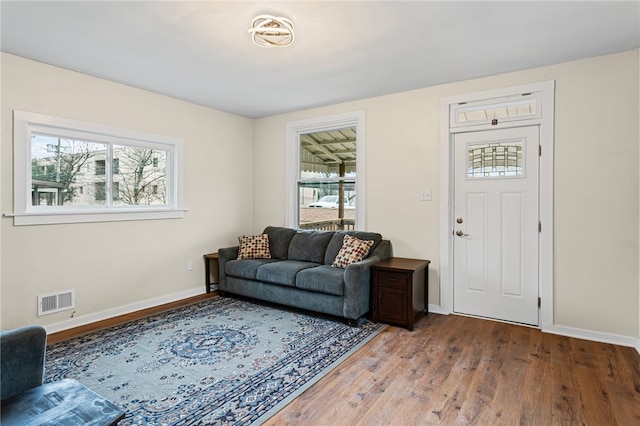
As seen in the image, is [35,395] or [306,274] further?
[306,274]

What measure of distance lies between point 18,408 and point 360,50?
304cm

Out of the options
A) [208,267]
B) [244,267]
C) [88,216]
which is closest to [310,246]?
[244,267]

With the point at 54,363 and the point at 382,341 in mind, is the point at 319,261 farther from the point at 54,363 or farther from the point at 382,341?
the point at 54,363

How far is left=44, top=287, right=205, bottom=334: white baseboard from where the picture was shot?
333cm

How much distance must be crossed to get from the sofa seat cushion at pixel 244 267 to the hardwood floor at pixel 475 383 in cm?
165

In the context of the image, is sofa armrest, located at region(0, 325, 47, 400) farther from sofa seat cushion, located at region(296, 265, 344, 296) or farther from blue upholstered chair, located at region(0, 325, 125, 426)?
sofa seat cushion, located at region(296, 265, 344, 296)

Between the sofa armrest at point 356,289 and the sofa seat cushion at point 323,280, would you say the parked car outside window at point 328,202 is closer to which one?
the sofa seat cushion at point 323,280

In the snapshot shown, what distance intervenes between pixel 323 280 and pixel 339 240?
0.81 metres

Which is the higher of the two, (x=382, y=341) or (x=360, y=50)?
(x=360, y=50)

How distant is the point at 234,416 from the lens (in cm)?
200

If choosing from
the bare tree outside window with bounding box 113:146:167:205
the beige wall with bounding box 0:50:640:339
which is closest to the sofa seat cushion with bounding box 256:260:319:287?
the beige wall with bounding box 0:50:640:339

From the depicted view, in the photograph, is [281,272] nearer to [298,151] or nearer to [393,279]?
[393,279]

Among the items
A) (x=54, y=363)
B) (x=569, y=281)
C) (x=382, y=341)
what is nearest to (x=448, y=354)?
(x=382, y=341)

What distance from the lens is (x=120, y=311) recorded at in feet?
12.4
